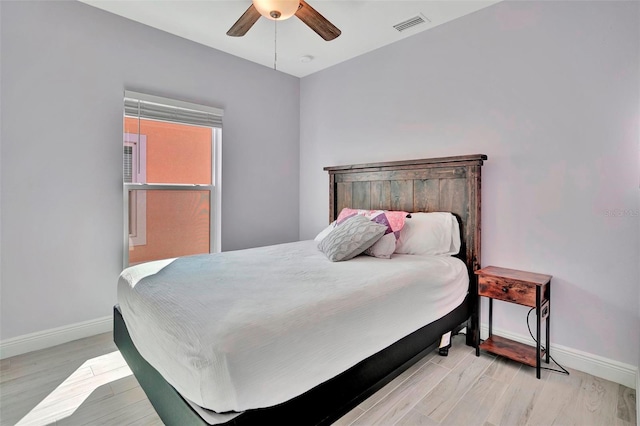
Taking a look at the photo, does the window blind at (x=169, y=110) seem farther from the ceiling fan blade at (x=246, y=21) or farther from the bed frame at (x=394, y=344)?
the bed frame at (x=394, y=344)

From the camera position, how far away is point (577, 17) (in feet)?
7.34

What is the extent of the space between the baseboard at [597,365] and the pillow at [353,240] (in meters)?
1.41

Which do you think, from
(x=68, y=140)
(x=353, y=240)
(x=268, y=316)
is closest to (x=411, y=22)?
(x=353, y=240)

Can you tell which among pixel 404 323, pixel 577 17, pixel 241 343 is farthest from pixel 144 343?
pixel 577 17

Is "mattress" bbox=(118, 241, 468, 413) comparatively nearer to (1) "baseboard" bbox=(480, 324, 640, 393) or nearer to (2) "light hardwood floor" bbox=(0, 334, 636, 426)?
(2) "light hardwood floor" bbox=(0, 334, 636, 426)

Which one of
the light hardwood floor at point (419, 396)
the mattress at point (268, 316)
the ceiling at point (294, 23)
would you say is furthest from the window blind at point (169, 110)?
the light hardwood floor at point (419, 396)

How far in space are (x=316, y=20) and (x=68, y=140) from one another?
219 cm

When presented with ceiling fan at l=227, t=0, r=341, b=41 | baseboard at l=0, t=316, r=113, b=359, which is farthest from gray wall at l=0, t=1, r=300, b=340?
ceiling fan at l=227, t=0, r=341, b=41

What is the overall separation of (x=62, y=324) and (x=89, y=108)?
1.80 metres

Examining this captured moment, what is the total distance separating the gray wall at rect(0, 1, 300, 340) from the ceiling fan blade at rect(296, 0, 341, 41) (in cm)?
159

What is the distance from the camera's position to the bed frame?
1.38m

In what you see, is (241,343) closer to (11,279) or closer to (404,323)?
(404,323)

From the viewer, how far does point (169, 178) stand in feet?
10.7

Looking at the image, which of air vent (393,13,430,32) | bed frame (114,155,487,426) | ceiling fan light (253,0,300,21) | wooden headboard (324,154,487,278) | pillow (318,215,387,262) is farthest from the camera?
air vent (393,13,430,32)
